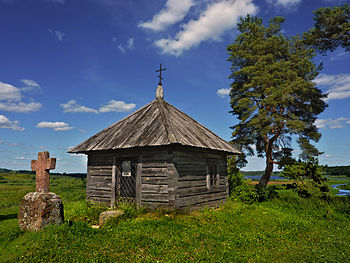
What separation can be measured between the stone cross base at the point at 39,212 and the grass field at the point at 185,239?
1.01 ft

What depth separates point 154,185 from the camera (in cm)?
1021

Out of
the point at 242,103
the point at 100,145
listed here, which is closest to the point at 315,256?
the point at 100,145

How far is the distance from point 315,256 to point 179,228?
4077 mm

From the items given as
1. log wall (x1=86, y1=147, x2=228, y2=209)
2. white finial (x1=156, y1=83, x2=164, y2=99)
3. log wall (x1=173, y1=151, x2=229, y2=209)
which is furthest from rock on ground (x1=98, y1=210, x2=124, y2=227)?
white finial (x1=156, y1=83, x2=164, y2=99)

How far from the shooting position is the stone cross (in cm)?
776

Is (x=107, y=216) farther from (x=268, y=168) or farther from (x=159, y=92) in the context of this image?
(x=268, y=168)

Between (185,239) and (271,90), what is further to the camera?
(271,90)

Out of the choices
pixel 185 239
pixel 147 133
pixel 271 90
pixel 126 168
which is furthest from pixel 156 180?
pixel 271 90

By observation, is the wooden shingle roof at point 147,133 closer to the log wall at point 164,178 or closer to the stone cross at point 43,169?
the log wall at point 164,178

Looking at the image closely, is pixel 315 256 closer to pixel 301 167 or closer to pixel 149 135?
pixel 149 135

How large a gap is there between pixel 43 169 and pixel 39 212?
1509 mm

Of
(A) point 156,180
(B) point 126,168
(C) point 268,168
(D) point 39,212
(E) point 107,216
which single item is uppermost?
(B) point 126,168

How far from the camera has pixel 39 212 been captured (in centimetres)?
709

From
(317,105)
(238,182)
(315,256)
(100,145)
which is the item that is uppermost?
(317,105)
